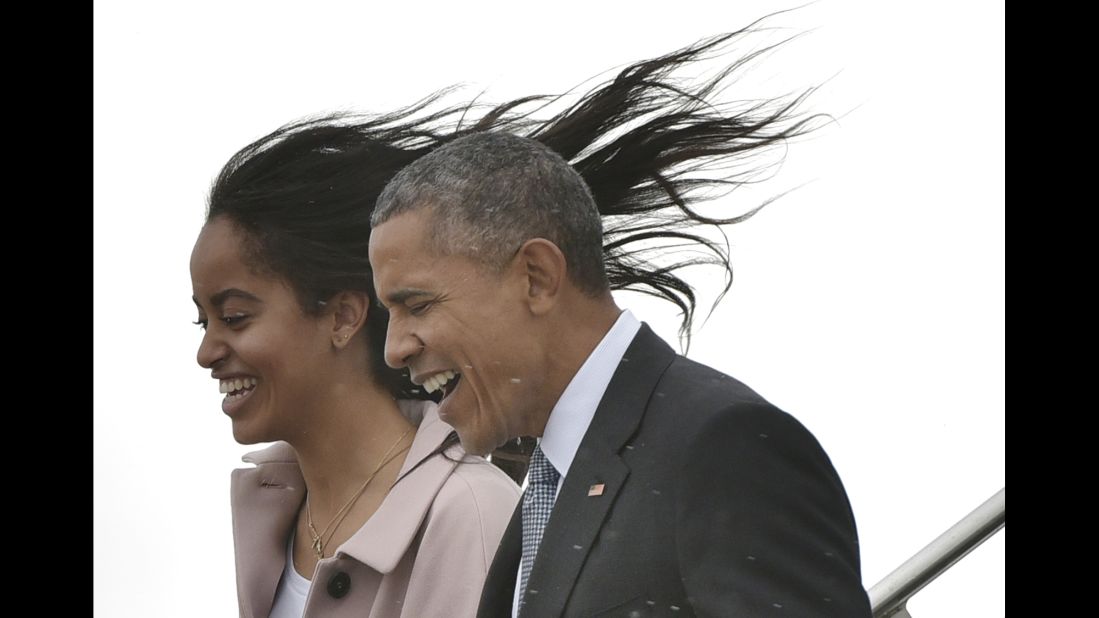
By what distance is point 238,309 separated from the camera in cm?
359

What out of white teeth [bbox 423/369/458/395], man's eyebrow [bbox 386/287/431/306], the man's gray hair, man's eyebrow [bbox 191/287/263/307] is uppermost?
the man's gray hair

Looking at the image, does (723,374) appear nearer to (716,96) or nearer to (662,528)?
(662,528)

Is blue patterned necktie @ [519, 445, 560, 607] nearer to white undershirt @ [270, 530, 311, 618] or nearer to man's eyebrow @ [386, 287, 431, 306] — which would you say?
man's eyebrow @ [386, 287, 431, 306]

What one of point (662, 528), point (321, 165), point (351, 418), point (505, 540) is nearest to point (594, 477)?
point (662, 528)

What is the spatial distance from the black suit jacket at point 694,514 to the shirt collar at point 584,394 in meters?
0.05

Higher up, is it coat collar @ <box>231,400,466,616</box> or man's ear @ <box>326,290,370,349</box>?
man's ear @ <box>326,290,370,349</box>

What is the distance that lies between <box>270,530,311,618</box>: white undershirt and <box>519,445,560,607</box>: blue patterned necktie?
1.03 metres

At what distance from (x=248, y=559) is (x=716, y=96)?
1461 millimetres

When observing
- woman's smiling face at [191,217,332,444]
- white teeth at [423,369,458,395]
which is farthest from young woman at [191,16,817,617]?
white teeth at [423,369,458,395]

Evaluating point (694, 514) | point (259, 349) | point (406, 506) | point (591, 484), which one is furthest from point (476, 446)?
point (259, 349)

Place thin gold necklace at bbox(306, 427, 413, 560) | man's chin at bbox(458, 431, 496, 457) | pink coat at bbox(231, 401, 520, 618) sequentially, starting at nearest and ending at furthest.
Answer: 1. man's chin at bbox(458, 431, 496, 457)
2. pink coat at bbox(231, 401, 520, 618)
3. thin gold necklace at bbox(306, 427, 413, 560)

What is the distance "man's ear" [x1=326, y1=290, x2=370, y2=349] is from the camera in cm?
363

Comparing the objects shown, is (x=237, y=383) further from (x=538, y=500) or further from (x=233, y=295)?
(x=538, y=500)

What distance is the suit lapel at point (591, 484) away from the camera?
94.6 inches
